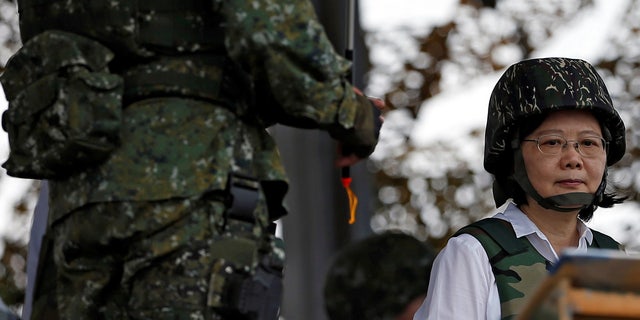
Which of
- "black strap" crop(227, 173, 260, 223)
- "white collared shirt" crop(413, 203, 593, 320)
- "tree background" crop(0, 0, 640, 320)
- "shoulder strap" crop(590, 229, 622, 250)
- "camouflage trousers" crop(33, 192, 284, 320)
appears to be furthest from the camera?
"tree background" crop(0, 0, 640, 320)

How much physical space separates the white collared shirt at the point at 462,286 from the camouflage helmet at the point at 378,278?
53.0 inches

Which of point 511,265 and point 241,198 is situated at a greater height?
point 241,198

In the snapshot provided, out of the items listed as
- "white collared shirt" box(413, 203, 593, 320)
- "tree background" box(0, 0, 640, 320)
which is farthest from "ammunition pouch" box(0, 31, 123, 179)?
"tree background" box(0, 0, 640, 320)

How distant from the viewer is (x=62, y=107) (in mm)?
4746

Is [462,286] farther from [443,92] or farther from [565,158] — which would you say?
[443,92]

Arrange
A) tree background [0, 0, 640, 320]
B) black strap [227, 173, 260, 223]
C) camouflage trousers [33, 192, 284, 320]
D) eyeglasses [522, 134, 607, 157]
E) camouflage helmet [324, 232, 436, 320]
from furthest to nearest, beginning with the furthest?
tree background [0, 0, 640, 320], camouflage helmet [324, 232, 436, 320], eyeglasses [522, 134, 607, 157], black strap [227, 173, 260, 223], camouflage trousers [33, 192, 284, 320]

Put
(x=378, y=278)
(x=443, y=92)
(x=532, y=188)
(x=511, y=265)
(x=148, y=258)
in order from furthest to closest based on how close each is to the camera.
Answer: (x=443, y=92)
(x=378, y=278)
(x=532, y=188)
(x=511, y=265)
(x=148, y=258)

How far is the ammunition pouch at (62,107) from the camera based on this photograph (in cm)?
469

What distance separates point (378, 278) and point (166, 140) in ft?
6.71

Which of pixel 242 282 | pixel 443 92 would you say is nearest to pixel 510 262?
pixel 242 282

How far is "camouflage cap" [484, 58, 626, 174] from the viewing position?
532 centimetres

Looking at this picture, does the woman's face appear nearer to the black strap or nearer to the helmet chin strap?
the helmet chin strap

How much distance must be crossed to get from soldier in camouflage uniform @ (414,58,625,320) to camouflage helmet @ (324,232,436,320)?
993mm

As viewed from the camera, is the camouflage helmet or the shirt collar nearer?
the shirt collar
